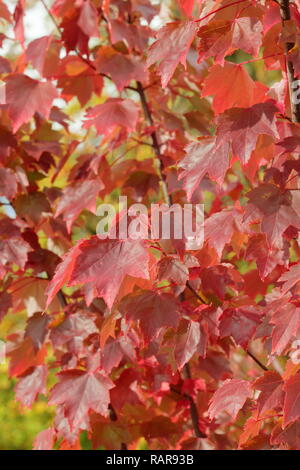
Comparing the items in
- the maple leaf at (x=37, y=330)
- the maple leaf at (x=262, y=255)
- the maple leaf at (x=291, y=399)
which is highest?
the maple leaf at (x=262, y=255)

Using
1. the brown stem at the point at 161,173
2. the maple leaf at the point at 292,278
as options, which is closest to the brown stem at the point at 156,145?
the brown stem at the point at 161,173

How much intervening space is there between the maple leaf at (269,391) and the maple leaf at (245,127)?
1.50 feet

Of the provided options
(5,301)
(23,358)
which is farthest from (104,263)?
(23,358)

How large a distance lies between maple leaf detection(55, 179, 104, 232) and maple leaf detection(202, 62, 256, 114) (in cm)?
53

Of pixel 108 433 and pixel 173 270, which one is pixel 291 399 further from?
pixel 108 433

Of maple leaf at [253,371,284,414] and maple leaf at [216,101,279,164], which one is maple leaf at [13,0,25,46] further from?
maple leaf at [253,371,284,414]

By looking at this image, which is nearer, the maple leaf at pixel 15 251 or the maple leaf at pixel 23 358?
the maple leaf at pixel 15 251

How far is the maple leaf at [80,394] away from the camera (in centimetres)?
165

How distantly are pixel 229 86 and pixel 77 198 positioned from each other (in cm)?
62

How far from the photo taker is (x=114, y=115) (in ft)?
5.63

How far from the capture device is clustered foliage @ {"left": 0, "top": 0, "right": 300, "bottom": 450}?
1220 millimetres

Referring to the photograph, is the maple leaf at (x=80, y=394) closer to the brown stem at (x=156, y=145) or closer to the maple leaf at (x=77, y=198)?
the maple leaf at (x=77, y=198)

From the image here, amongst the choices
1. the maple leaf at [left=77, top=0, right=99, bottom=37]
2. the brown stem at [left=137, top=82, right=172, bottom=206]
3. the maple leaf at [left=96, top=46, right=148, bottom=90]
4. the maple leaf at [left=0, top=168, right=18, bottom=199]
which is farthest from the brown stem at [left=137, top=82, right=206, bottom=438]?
the maple leaf at [left=0, top=168, right=18, bottom=199]
